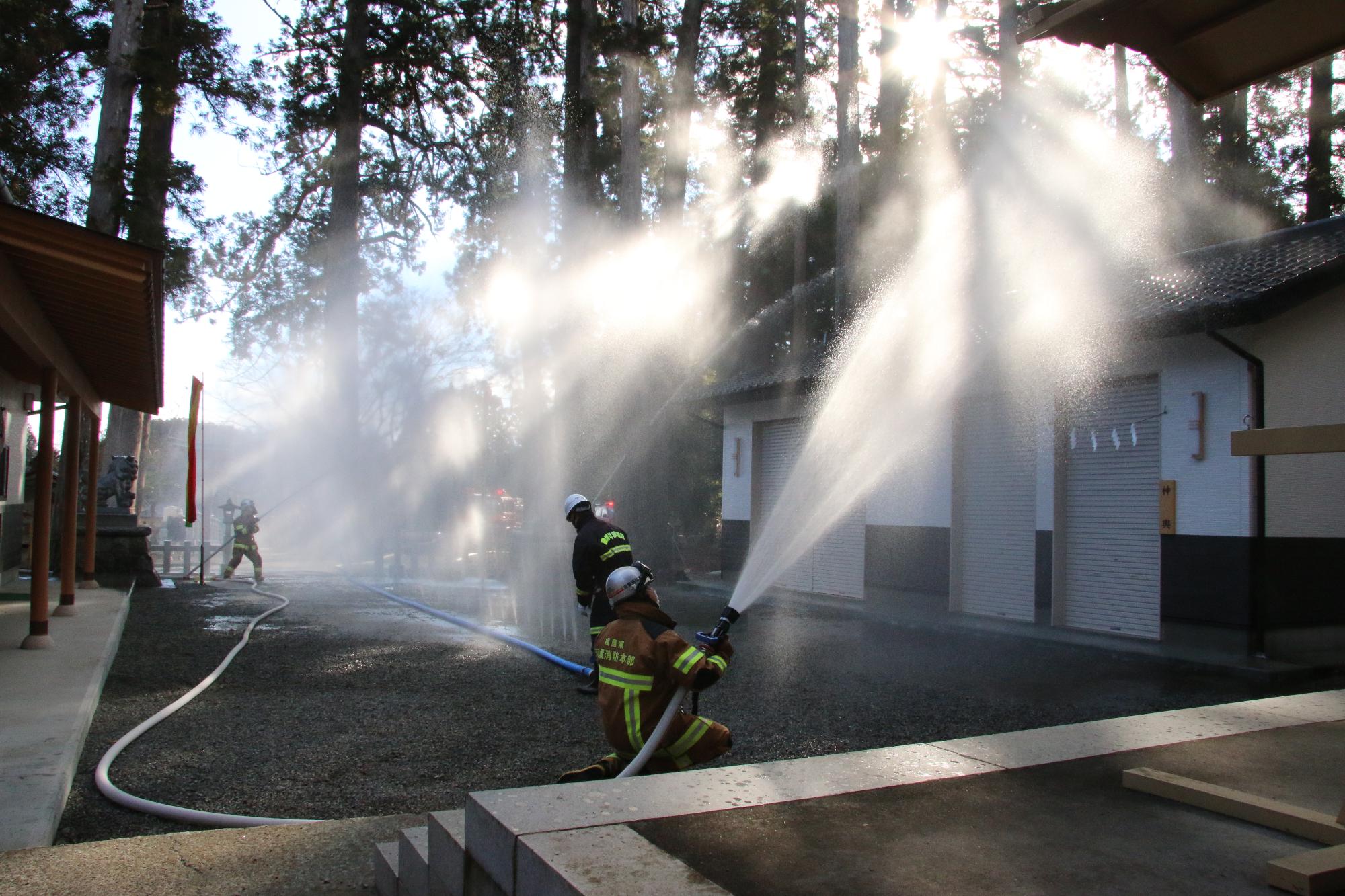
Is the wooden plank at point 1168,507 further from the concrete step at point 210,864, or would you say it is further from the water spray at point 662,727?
the concrete step at point 210,864

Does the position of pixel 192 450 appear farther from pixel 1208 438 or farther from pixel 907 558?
pixel 1208 438

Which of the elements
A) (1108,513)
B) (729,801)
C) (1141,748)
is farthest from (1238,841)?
(1108,513)

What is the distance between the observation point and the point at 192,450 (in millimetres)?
10859

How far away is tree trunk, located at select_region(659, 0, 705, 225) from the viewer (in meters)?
20.0

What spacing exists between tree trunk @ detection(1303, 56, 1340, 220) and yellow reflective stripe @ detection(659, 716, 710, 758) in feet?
74.2

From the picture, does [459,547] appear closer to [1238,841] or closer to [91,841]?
[91,841]

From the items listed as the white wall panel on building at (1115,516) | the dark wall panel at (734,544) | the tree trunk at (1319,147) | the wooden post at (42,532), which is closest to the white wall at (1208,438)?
the white wall panel on building at (1115,516)

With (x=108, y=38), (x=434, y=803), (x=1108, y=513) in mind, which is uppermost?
(x=108, y=38)

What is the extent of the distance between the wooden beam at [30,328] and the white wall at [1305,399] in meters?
10.5

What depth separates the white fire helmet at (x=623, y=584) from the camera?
381 cm

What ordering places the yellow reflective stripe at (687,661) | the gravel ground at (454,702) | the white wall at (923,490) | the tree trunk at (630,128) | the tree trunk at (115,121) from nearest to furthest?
the yellow reflective stripe at (687,661)
the gravel ground at (454,702)
the white wall at (923,490)
the tree trunk at (115,121)
the tree trunk at (630,128)

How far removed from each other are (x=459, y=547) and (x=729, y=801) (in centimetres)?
2418

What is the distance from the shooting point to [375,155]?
2352 cm

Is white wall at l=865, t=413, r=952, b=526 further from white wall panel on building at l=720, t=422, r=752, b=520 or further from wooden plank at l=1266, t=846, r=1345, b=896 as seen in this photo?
wooden plank at l=1266, t=846, r=1345, b=896
